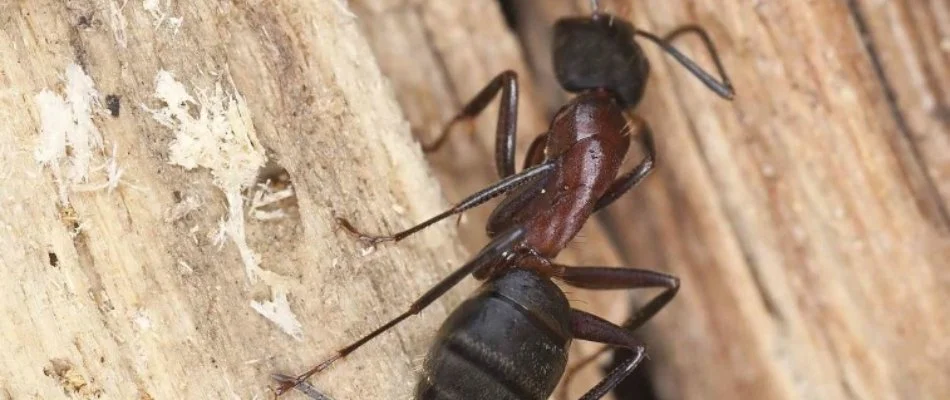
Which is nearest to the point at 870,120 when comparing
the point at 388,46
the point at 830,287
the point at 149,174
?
the point at 830,287

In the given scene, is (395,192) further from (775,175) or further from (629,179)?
(775,175)

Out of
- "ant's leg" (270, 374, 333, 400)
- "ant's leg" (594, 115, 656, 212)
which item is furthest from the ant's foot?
"ant's leg" (594, 115, 656, 212)

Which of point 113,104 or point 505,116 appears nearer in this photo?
point 113,104

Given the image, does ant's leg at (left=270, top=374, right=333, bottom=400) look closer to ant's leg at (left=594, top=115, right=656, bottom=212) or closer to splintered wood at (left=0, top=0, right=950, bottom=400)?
splintered wood at (left=0, top=0, right=950, bottom=400)

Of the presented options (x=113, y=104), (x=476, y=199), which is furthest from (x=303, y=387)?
(x=113, y=104)

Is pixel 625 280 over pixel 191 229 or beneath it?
beneath
